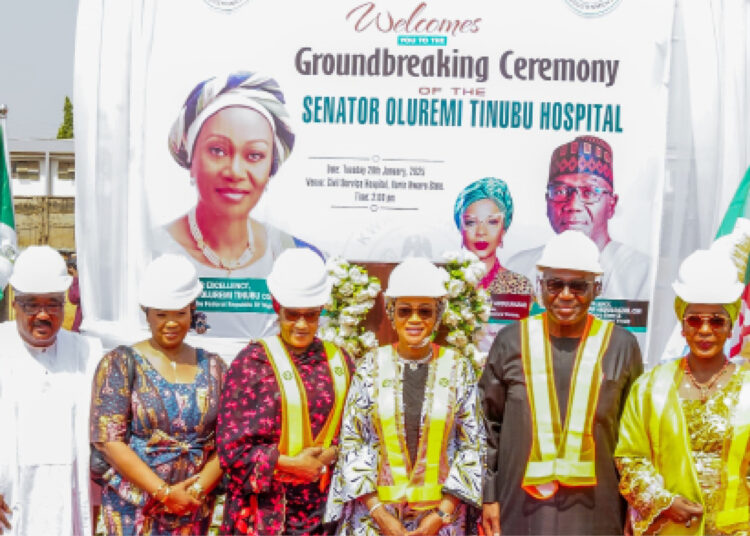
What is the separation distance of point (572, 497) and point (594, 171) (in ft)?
5.80

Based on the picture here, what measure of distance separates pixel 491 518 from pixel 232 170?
87.6 inches

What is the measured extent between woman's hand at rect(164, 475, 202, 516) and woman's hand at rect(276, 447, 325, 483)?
1.19 ft

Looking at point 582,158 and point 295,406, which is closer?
point 295,406

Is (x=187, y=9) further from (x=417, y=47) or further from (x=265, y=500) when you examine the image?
(x=265, y=500)

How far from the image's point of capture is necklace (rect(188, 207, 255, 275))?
198 inches

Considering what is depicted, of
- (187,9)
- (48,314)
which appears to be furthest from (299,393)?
(187,9)

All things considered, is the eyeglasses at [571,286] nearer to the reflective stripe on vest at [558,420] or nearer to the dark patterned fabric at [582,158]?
the reflective stripe on vest at [558,420]

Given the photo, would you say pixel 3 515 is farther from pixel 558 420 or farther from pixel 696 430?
pixel 696 430

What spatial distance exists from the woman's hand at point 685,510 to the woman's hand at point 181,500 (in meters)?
1.73

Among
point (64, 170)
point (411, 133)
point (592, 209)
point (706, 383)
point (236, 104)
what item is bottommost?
point (706, 383)

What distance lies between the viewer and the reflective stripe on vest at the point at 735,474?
345cm

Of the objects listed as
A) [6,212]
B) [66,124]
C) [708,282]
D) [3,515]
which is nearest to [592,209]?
[708,282]

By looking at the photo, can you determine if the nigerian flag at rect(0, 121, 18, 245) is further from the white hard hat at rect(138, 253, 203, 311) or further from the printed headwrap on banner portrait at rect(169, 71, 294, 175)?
the white hard hat at rect(138, 253, 203, 311)

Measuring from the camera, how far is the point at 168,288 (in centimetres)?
379
